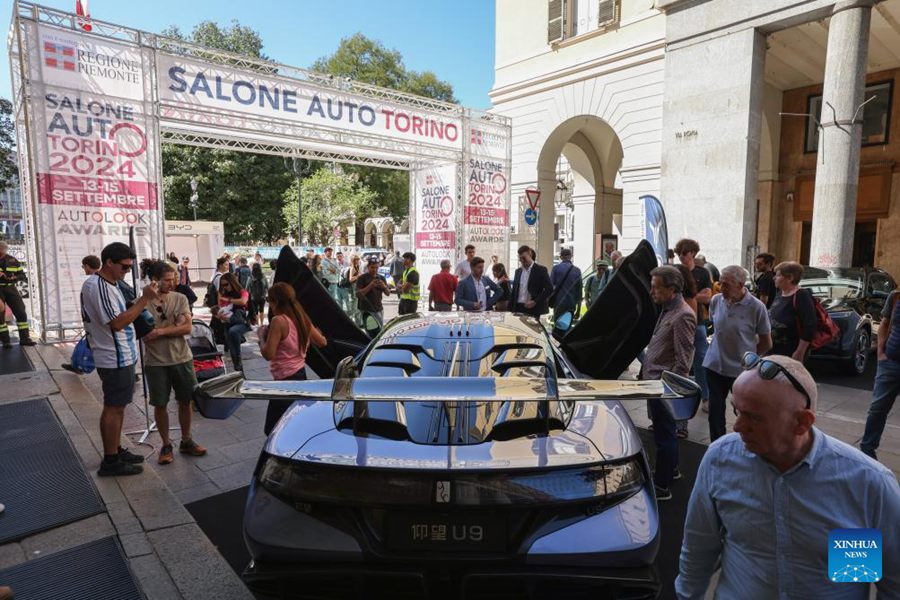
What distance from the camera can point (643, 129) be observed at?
1429 centimetres

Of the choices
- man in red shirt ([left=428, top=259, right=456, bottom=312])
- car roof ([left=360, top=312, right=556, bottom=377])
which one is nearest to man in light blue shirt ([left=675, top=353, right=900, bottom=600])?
car roof ([left=360, top=312, right=556, bottom=377])

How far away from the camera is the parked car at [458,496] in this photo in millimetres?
1963

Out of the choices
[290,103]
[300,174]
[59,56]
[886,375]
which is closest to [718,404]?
[886,375]

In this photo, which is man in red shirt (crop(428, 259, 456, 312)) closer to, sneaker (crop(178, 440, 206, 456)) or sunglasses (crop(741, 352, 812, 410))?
sneaker (crop(178, 440, 206, 456))

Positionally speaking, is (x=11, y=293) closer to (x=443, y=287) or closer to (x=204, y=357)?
(x=204, y=357)

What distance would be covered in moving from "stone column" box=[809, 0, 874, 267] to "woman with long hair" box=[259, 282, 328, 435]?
38.4 ft

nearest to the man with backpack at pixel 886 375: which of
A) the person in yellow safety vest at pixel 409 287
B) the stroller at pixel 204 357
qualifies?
the stroller at pixel 204 357

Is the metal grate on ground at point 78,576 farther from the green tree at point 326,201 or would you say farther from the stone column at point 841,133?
the green tree at point 326,201

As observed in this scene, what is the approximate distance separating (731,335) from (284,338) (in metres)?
3.57

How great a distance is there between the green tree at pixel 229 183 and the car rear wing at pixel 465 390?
2754 centimetres

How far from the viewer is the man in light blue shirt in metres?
1.25

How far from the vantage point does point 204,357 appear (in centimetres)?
612

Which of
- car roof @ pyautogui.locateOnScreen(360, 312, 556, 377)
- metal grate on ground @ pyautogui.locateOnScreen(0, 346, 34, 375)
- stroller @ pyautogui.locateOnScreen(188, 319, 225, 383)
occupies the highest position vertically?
car roof @ pyautogui.locateOnScreen(360, 312, 556, 377)

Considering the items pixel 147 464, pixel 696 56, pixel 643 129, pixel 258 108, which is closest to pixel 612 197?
pixel 643 129
